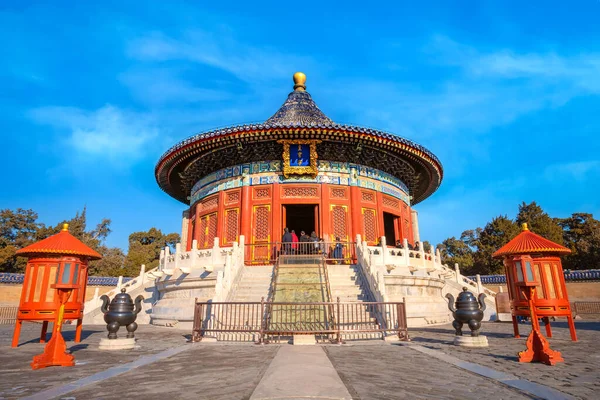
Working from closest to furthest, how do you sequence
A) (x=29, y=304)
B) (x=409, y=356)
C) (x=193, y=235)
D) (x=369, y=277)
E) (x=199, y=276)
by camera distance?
(x=409, y=356), (x=29, y=304), (x=369, y=277), (x=199, y=276), (x=193, y=235)

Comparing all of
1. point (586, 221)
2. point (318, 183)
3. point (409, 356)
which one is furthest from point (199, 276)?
point (586, 221)

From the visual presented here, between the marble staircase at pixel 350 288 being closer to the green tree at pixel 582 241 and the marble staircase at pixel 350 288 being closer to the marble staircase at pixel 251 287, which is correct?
the marble staircase at pixel 251 287

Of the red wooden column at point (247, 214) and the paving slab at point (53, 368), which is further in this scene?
the red wooden column at point (247, 214)

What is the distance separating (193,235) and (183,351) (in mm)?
12937

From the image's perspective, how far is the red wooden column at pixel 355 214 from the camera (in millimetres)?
16391

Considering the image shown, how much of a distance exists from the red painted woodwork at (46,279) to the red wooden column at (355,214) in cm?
1071

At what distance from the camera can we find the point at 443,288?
49.9ft

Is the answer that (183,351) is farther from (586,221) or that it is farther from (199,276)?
(586,221)

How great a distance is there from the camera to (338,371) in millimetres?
4375

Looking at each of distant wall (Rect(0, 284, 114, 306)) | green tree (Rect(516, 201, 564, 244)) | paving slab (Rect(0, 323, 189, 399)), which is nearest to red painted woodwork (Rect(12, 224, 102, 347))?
paving slab (Rect(0, 323, 189, 399))

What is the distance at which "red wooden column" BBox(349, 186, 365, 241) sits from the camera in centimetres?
1639

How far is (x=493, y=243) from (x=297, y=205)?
22.6 m

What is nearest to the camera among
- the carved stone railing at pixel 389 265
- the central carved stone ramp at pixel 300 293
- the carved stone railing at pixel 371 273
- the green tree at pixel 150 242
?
the central carved stone ramp at pixel 300 293

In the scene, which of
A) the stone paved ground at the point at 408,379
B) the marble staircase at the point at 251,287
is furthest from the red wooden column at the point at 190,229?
the stone paved ground at the point at 408,379
